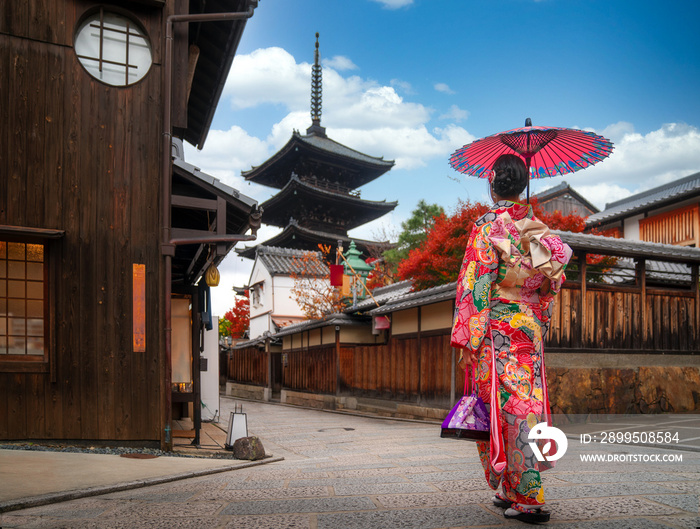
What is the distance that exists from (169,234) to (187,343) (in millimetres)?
3543

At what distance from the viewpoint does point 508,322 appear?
359 centimetres

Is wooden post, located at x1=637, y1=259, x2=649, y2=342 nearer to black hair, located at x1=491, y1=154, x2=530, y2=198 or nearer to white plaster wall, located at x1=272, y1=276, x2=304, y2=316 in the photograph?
black hair, located at x1=491, y1=154, x2=530, y2=198

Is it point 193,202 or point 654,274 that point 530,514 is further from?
point 654,274

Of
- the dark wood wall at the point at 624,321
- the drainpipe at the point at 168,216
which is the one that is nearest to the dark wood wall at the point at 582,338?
the dark wood wall at the point at 624,321

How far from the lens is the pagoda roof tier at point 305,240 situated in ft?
115

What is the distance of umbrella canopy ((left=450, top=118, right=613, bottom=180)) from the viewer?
4.72 meters

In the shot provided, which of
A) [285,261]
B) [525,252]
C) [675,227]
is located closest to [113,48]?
[525,252]

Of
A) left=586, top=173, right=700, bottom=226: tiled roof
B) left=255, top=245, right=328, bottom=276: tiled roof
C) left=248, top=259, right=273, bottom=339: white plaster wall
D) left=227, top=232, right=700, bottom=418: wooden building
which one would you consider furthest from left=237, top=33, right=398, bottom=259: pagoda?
left=227, top=232, right=700, bottom=418: wooden building

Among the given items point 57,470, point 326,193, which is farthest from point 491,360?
point 326,193

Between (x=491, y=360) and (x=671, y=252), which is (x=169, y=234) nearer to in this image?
(x=491, y=360)

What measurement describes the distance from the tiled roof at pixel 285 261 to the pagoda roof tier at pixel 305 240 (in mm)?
847

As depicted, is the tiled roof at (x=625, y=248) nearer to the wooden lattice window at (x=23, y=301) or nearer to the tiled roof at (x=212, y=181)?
the tiled roof at (x=212, y=181)

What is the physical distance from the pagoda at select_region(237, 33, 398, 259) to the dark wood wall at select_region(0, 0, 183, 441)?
87.7 feet

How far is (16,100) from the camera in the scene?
696cm
